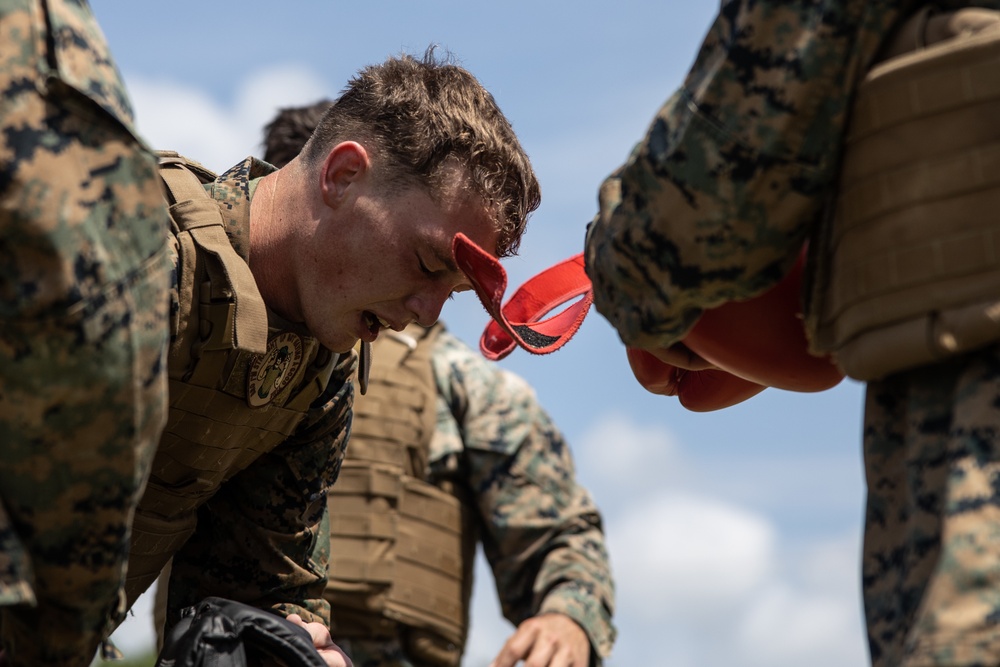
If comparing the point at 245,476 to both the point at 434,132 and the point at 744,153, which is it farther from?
the point at 744,153

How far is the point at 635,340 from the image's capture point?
10.3ft

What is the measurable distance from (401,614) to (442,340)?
4.37 feet

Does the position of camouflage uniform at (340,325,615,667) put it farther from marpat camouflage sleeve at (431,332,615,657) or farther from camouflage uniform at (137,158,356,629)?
camouflage uniform at (137,158,356,629)

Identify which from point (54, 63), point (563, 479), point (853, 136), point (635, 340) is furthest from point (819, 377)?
point (563, 479)

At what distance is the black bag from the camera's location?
124 inches

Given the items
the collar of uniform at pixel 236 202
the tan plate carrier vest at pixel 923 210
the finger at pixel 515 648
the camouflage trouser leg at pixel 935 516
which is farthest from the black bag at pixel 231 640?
the finger at pixel 515 648

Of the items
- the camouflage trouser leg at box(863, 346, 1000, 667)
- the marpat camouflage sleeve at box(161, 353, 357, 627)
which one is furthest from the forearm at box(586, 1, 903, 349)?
the marpat camouflage sleeve at box(161, 353, 357, 627)

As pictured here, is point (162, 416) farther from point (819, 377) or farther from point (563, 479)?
point (563, 479)

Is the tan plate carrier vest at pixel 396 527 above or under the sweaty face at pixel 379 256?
above

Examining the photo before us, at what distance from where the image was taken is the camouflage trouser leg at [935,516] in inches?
93.6

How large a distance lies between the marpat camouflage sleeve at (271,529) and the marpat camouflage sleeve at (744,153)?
1.68m

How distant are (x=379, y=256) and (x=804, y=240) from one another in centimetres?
154

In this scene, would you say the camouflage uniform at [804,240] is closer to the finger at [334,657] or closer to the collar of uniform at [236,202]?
the finger at [334,657]

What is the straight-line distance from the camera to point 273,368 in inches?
161
